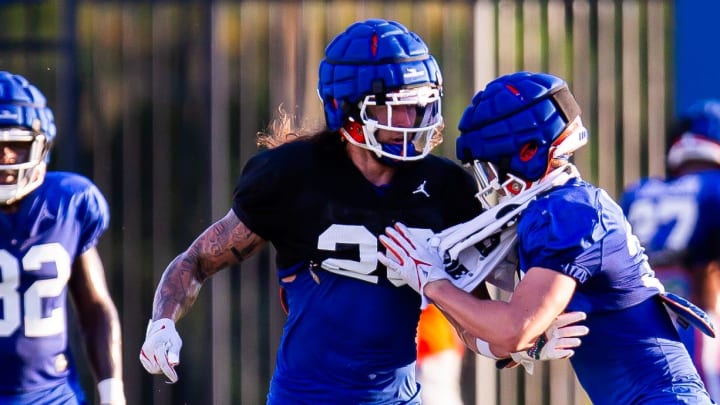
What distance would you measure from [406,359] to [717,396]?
75.9 inches

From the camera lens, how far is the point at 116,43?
21.3ft

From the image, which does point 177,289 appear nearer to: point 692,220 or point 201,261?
point 201,261

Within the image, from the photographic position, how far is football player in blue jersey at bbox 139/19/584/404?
408 centimetres

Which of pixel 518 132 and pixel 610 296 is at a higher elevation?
pixel 518 132

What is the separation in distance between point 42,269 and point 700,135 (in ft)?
8.51

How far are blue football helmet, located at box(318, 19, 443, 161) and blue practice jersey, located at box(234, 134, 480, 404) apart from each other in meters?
0.12

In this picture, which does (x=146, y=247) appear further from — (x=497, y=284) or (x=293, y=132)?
(x=497, y=284)

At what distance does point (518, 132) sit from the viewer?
383cm

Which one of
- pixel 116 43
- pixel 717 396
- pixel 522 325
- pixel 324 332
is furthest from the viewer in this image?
pixel 116 43

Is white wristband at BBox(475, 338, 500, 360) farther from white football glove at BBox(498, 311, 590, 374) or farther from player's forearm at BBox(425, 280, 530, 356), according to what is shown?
white football glove at BBox(498, 311, 590, 374)

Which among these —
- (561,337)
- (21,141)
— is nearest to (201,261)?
(21,141)

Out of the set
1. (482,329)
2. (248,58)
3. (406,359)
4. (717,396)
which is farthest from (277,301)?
(482,329)

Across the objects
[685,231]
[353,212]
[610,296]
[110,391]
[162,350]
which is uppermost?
[353,212]

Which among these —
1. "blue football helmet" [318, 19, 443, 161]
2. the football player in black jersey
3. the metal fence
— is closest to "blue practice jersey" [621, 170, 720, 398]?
the metal fence
